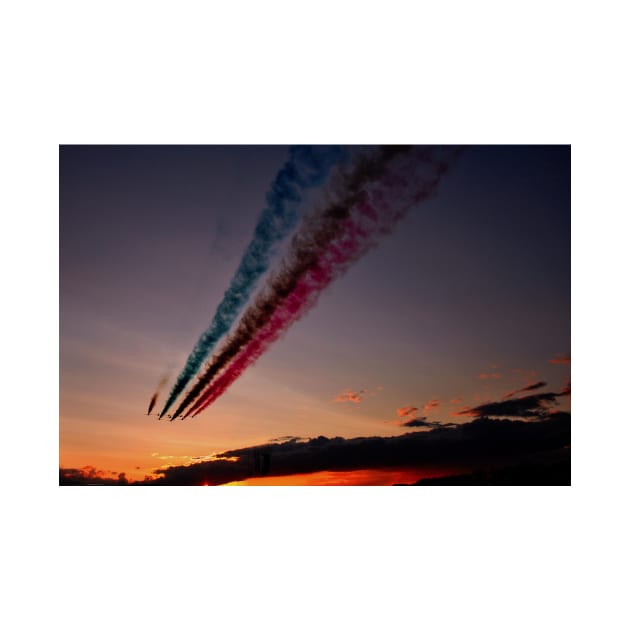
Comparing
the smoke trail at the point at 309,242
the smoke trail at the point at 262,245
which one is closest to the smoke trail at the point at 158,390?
the smoke trail at the point at 262,245

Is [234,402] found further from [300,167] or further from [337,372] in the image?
[300,167]

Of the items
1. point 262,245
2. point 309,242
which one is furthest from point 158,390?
point 309,242

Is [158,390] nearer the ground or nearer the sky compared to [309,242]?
nearer the ground

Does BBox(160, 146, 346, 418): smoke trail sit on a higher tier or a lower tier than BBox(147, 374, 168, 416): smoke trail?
higher

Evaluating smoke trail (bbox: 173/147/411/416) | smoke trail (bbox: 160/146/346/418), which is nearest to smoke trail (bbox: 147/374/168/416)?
smoke trail (bbox: 160/146/346/418)

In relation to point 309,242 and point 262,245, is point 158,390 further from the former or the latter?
point 309,242

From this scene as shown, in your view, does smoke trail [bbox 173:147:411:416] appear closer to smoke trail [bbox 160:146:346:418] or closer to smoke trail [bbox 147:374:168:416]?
smoke trail [bbox 160:146:346:418]
